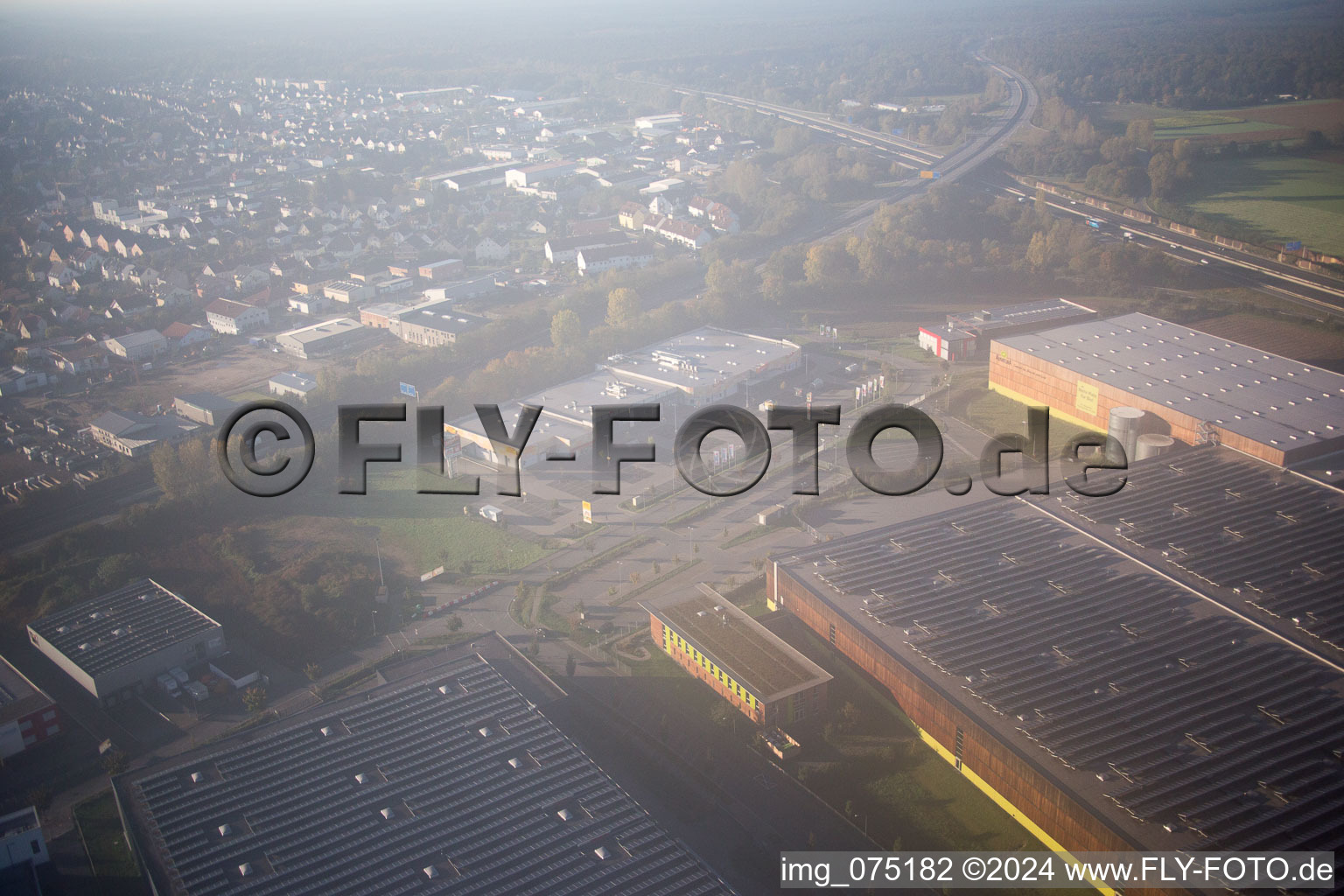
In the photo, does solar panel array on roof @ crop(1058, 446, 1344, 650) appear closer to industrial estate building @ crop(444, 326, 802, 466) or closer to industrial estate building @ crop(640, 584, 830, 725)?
industrial estate building @ crop(640, 584, 830, 725)

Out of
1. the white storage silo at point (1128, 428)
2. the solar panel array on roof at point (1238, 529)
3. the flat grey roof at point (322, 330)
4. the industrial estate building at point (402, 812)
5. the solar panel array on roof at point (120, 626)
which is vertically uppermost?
the flat grey roof at point (322, 330)

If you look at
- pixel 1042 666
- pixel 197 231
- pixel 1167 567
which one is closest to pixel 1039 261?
pixel 1167 567

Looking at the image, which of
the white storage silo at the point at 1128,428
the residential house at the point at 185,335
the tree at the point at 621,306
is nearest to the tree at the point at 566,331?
the tree at the point at 621,306

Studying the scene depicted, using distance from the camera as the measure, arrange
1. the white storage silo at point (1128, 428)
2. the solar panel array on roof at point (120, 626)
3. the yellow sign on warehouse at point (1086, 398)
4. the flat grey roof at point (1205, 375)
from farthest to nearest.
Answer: the yellow sign on warehouse at point (1086, 398) → the white storage silo at point (1128, 428) → the flat grey roof at point (1205, 375) → the solar panel array on roof at point (120, 626)

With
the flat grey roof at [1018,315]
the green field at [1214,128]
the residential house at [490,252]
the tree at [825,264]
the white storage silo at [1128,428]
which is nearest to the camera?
the white storage silo at [1128,428]

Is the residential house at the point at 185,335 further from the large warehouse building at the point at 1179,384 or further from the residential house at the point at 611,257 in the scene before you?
the large warehouse building at the point at 1179,384

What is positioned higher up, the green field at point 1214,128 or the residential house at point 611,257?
the green field at point 1214,128

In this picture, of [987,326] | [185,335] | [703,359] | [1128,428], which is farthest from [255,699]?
[987,326]

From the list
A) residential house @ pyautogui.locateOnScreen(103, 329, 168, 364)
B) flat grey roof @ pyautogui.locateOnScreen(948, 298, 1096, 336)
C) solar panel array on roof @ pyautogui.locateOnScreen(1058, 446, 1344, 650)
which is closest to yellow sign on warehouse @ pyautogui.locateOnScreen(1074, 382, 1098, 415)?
solar panel array on roof @ pyautogui.locateOnScreen(1058, 446, 1344, 650)
